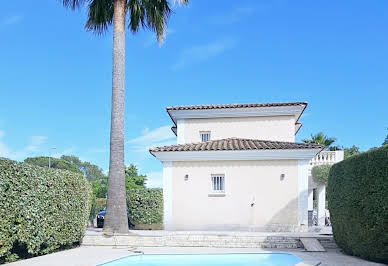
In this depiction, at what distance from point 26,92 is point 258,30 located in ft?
54.3

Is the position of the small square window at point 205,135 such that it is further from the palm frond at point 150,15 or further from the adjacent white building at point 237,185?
the palm frond at point 150,15

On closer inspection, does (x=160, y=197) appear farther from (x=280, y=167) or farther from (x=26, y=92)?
(x=26, y=92)

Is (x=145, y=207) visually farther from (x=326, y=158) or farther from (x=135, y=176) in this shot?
(x=135, y=176)

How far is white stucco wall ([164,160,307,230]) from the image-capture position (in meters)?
19.5

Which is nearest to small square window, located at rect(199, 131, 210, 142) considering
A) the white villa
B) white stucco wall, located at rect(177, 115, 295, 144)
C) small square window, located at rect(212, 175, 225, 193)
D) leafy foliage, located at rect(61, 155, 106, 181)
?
white stucco wall, located at rect(177, 115, 295, 144)

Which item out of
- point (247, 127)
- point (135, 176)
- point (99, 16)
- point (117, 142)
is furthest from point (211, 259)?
point (135, 176)

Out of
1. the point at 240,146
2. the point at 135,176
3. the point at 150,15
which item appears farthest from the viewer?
the point at 135,176

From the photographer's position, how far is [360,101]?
25109mm

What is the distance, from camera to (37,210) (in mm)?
11336

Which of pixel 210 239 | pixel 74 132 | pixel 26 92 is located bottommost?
pixel 210 239

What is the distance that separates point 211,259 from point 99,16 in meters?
13.7

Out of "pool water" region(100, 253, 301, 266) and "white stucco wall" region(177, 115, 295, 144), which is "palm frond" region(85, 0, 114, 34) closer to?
"white stucco wall" region(177, 115, 295, 144)

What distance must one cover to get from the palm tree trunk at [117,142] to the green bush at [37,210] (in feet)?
5.04

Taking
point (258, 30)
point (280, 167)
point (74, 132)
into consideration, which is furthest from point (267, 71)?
point (74, 132)
